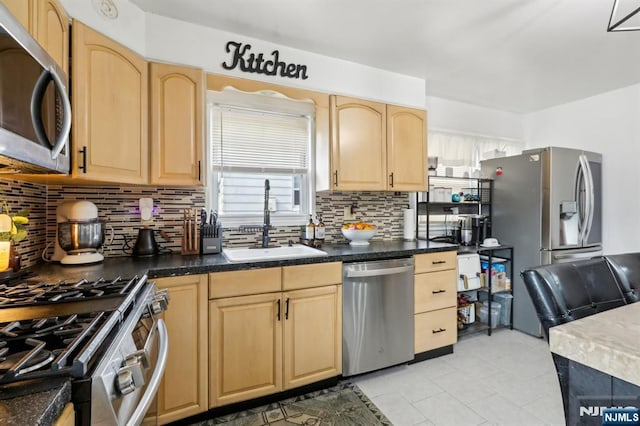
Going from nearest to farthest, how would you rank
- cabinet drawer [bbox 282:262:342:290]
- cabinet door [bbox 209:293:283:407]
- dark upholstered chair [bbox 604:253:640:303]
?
dark upholstered chair [bbox 604:253:640:303] → cabinet door [bbox 209:293:283:407] → cabinet drawer [bbox 282:262:342:290]

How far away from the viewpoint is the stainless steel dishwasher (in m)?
2.12

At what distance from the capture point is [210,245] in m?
2.12

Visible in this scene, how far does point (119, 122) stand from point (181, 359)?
1.36 meters

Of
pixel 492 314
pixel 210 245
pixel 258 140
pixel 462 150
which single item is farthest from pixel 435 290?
pixel 462 150

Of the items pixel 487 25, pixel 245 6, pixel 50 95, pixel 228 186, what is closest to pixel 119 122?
pixel 50 95

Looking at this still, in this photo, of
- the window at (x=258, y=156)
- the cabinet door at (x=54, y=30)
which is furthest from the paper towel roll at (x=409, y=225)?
the cabinet door at (x=54, y=30)

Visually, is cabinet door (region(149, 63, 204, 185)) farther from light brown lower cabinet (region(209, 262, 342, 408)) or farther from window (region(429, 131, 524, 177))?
window (region(429, 131, 524, 177))

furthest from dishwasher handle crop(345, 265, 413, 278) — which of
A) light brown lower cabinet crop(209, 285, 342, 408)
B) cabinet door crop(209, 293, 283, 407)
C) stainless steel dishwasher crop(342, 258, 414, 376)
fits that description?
cabinet door crop(209, 293, 283, 407)

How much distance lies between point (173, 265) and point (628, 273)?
2.13m

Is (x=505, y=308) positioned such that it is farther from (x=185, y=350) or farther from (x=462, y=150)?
(x=185, y=350)

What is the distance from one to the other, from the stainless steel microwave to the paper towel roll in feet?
8.51

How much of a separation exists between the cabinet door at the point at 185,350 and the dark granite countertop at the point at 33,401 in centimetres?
107

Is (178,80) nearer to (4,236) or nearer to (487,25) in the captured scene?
(4,236)

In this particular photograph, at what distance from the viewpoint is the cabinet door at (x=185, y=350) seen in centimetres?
164
